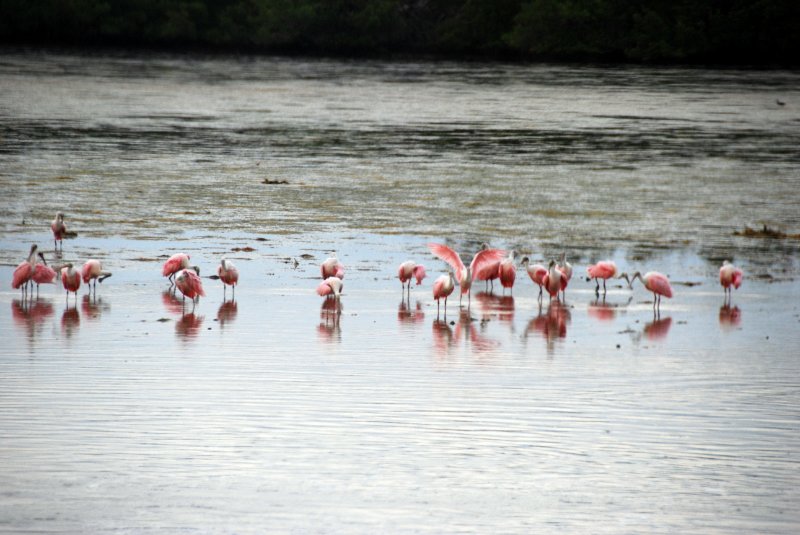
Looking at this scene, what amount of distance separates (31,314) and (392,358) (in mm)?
2974

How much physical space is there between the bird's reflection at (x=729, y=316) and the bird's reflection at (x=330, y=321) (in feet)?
9.28

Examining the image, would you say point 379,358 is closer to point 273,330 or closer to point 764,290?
point 273,330

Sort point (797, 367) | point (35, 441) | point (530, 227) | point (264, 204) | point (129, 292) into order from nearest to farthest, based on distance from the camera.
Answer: point (35, 441) < point (797, 367) < point (129, 292) < point (530, 227) < point (264, 204)

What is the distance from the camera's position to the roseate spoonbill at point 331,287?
1097 cm

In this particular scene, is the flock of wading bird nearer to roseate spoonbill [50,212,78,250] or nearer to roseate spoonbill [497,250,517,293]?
roseate spoonbill [497,250,517,293]

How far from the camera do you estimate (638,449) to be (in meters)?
7.14

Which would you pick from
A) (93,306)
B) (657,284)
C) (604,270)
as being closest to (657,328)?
(657,284)

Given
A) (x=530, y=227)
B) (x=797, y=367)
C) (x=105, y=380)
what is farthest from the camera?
(x=530, y=227)

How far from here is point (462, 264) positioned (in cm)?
1121

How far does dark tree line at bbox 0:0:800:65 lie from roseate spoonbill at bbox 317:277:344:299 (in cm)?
7708

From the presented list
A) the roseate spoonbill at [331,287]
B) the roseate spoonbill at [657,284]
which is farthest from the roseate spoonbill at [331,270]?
the roseate spoonbill at [657,284]

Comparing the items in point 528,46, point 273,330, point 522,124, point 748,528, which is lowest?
point 748,528

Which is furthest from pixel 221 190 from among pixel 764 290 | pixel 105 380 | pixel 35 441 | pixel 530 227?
pixel 35 441

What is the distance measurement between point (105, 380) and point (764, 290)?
591cm
